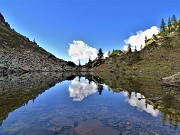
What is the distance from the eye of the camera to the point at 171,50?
17900 centimetres

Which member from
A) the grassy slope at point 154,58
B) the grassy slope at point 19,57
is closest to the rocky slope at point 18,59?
the grassy slope at point 19,57

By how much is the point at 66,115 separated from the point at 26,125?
4.90m

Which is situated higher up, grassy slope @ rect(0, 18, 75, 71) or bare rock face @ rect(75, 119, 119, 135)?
grassy slope @ rect(0, 18, 75, 71)

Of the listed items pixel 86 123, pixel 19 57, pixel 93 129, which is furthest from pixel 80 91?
pixel 19 57

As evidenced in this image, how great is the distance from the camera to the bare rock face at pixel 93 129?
47.3ft

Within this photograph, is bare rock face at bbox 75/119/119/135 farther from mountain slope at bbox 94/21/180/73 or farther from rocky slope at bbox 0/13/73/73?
mountain slope at bbox 94/21/180/73

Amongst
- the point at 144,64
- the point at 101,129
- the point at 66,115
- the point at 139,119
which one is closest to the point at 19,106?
the point at 66,115

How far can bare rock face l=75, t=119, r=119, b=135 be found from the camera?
47.3 ft

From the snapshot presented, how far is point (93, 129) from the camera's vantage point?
15359 mm

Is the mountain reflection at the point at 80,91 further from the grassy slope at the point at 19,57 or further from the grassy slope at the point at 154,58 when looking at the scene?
the grassy slope at the point at 154,58

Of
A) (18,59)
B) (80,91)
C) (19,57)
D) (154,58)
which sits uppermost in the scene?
(154,58)

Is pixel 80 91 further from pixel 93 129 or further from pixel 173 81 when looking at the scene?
pixel 93 129

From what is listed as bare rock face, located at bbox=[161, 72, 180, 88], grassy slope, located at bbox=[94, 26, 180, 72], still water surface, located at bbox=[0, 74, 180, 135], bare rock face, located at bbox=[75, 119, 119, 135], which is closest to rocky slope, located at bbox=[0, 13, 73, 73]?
grassy slope, located at bbox=[94, 26, 180, 72]

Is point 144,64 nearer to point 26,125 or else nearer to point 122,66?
point 122,66
